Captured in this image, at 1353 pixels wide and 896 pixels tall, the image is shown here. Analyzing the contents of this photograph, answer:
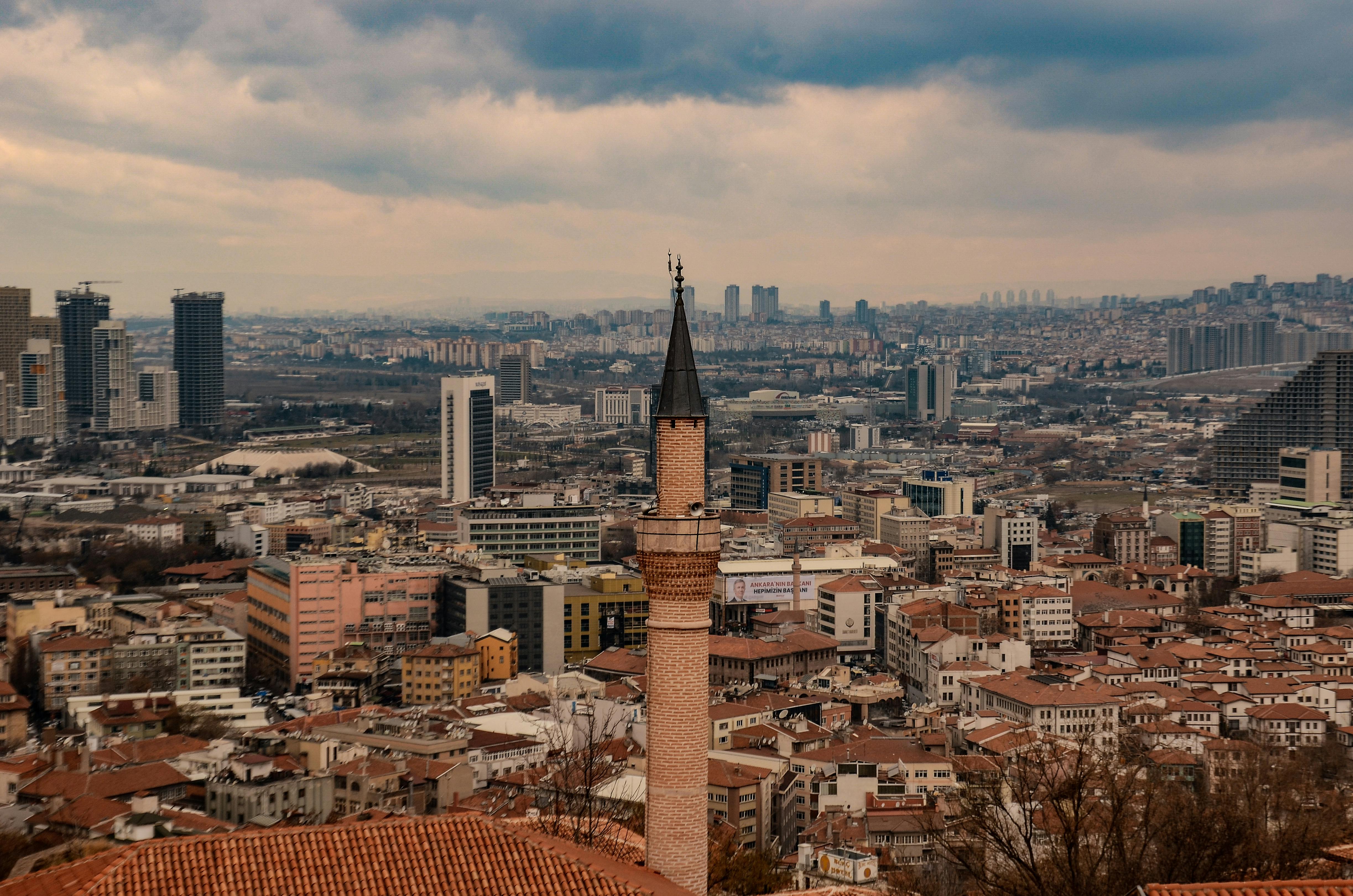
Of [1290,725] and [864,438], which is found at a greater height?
[864,438]

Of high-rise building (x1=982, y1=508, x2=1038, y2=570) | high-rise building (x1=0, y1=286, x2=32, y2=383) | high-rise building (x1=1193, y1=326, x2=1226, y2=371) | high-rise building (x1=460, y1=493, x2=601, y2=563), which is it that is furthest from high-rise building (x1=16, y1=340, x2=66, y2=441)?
high-rise building (x1=1193, y1=326, x2=1226, y2=371)

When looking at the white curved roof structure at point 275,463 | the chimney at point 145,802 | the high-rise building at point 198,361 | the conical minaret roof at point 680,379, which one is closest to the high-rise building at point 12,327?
the high-rise building at point 198,361

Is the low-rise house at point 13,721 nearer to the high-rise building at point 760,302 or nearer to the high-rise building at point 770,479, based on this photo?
the high-rise building at point 770,479

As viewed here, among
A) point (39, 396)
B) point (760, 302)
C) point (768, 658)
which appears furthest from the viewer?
point (760, 302)

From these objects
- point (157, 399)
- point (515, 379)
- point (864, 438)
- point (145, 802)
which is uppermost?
point (515, 379)

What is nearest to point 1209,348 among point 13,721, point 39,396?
point 39,396

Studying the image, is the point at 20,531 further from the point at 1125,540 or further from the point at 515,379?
the point at 515,379

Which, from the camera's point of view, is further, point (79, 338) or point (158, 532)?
point (79, 338)
